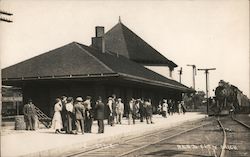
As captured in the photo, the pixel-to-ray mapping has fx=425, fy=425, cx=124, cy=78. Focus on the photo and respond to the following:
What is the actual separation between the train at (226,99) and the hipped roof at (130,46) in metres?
8.85

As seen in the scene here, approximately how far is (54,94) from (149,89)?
12.5m

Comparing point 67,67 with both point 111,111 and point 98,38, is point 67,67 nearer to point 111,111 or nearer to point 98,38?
point 111,111

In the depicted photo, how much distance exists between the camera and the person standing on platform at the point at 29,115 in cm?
1994

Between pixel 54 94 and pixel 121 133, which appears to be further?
pixel 54 94

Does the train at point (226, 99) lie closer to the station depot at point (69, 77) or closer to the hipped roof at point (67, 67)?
the station depot at point (69, 77)

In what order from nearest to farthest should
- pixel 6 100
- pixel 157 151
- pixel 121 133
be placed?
pixel 157 151, pixel 121 133, pixel 6 100

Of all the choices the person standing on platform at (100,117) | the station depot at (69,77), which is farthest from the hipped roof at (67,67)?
the person standing on platform at (100,117)

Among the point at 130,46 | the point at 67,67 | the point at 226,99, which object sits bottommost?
the point at 226,99

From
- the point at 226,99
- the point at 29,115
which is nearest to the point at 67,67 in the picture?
the point at 29,115

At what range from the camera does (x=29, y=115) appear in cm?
2003

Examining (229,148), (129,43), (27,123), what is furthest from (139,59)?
(229,148)

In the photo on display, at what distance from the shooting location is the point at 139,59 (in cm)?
4619

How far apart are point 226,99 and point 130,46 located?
12.5m

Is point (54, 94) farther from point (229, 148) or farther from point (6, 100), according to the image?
point (6, 100)
